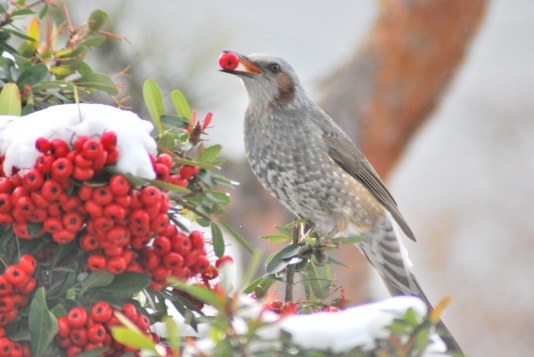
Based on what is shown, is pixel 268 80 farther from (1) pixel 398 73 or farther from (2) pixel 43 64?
(1) pixel 398 73

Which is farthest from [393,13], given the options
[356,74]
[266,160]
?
[266,160]

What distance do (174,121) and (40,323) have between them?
0.34 m

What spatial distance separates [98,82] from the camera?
4.13 ft

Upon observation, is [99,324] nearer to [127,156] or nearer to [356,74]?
[127,156]

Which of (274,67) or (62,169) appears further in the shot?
(274,67)

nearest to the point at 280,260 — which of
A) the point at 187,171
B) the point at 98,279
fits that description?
the point at 187,171

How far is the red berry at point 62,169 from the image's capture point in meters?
0.94

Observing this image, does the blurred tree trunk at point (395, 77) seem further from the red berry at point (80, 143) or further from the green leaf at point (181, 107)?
the red berry at point (80, 143)

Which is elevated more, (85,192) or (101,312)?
(85,192)

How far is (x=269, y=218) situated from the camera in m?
3.23

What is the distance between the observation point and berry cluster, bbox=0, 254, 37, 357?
3.12ft

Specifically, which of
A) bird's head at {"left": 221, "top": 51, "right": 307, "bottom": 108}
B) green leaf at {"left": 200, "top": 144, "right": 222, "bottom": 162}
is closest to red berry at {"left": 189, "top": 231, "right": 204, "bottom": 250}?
green leaf at {"left": 200, "top": 144, "right": 222, "bottom": 162}

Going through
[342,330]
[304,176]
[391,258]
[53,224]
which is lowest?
[391,258]

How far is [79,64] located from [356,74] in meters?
2.12
